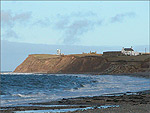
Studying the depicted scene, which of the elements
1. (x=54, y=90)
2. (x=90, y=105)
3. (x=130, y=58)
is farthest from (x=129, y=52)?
(x=90, y=105)

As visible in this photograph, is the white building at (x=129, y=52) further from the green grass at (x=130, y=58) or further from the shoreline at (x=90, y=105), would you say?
the shoreline at (x=90, y=105)

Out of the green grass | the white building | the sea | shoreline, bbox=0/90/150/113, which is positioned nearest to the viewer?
shoreline, bbox=0/90/150/113

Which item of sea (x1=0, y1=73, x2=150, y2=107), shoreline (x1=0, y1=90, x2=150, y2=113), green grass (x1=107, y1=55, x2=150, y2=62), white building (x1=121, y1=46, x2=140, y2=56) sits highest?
white building (x1=121, y1=46, x2=140, y2=56)

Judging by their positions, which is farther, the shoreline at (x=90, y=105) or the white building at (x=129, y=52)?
the white building at (x=129, y=52)

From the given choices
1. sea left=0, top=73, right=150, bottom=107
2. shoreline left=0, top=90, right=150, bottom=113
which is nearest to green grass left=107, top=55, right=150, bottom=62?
sea left=0, top=73, right=150, bottom=107

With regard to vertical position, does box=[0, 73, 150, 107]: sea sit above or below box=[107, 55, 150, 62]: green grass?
below

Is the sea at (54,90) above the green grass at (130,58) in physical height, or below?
below

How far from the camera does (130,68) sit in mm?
160500

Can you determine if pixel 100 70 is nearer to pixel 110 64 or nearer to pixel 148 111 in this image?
pixel 110 64

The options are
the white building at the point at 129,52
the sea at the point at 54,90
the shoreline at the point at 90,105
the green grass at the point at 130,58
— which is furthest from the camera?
the white building at the point at 129,52

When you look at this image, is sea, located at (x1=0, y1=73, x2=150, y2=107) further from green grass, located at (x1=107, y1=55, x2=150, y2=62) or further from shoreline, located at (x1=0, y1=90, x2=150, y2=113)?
green grass, located at (x1=107, y1=55, x2=150, y2=62)

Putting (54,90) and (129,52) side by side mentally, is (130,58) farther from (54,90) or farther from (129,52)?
(54,90)

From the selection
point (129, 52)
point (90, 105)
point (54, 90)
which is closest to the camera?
point (90, 105)

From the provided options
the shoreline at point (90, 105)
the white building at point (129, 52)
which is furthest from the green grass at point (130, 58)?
the shoreline at point (90, 105)
